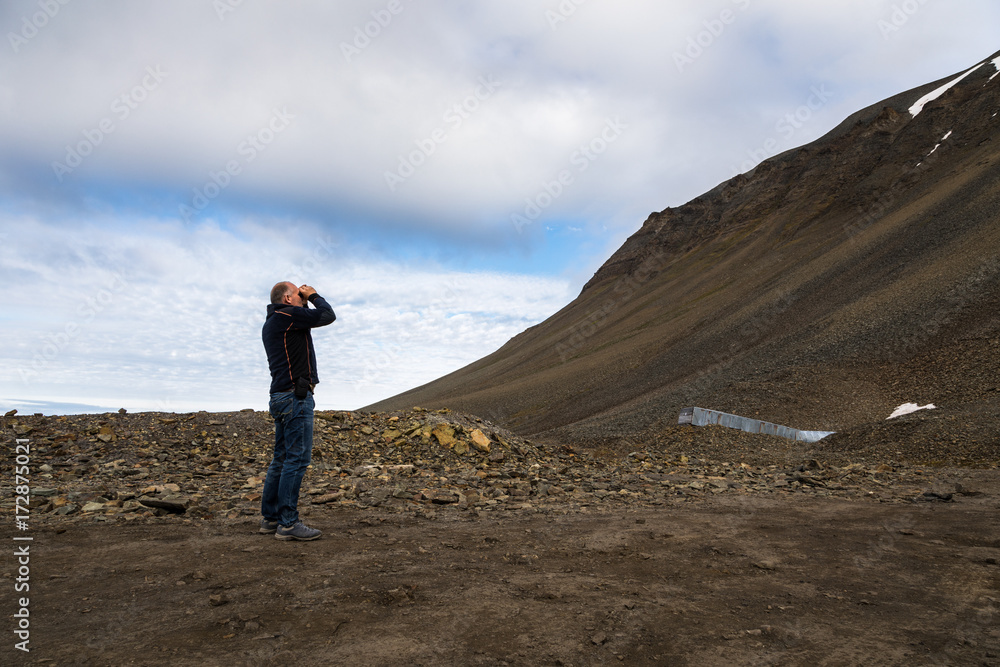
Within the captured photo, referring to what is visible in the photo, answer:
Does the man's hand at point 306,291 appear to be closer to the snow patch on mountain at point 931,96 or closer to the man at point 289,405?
the man at point 289,405

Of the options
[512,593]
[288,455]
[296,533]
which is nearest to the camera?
[512,593]

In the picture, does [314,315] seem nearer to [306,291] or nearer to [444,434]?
[306,291]

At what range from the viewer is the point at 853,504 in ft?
26.7

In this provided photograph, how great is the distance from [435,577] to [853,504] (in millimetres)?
6620

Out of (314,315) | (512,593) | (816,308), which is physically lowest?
(512,593)

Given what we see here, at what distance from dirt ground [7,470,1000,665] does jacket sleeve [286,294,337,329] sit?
6.62 feet

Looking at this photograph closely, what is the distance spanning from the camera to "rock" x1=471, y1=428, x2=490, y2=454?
1187 cm

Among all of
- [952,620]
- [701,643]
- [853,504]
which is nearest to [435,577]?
[701,643]

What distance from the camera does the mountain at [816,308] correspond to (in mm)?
24719

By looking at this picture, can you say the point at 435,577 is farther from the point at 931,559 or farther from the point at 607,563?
the point at 931,559

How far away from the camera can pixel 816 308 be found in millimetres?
42188

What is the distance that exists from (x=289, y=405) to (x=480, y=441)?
6.94 metres

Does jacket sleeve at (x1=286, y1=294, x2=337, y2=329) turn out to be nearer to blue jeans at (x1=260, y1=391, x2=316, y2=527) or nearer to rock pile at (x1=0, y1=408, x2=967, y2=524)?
blue jeans at (x1=260, y1=391, x2=316, y2=527)

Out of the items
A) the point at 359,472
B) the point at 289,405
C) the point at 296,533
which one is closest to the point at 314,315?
the point at 289,405
